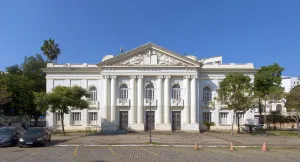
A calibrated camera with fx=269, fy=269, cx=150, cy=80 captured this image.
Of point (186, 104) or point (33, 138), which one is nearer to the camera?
point (33, 138)

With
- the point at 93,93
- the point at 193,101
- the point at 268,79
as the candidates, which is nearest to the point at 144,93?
the point at 193,101

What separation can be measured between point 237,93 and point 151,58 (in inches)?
526

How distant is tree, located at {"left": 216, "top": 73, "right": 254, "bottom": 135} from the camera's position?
3303 cm

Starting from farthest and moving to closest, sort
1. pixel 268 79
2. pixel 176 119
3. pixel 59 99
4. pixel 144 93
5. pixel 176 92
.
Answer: pixel 268 79 → pixel 176 92 → pixel 176 119 → pixel 144 93 → pixel 59 99

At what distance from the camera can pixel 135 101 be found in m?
39.2

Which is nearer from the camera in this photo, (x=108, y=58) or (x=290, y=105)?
(x=290, y=105)

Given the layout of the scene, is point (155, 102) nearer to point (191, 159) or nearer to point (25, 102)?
point (25, 102)

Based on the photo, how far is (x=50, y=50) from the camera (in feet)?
189

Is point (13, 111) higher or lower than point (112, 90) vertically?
lower

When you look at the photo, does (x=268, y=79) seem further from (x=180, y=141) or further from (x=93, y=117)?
(x=93, y=117)

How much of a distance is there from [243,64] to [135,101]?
17861mm

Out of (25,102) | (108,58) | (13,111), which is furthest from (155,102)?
(13,111)

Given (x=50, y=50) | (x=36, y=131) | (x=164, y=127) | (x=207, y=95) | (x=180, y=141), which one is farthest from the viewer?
(x=50, y=50)

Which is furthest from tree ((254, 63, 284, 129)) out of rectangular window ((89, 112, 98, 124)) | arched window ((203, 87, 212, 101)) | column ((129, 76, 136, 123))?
rectangular window ((89, 112, 98, 124))
